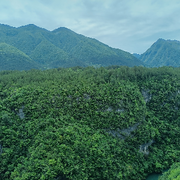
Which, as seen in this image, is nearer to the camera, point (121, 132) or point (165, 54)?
point (121, 132)

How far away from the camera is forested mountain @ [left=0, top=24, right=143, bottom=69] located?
335ft

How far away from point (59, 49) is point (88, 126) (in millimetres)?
91384

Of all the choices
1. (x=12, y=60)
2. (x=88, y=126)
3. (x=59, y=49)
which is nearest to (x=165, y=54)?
(x=59, y=49)

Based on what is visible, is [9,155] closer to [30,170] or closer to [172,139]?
[30,170]

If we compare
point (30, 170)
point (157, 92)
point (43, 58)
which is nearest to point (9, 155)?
point (30, 170)

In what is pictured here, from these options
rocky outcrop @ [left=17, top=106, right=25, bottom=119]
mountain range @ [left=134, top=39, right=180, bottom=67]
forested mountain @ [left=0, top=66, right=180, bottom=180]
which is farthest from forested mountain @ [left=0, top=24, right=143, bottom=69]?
rocky outcrop @ [left=17, top=106, right=25, bottom=119]

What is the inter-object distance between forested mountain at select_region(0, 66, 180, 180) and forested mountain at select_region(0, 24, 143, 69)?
A: 61.1 m

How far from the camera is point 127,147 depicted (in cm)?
2953

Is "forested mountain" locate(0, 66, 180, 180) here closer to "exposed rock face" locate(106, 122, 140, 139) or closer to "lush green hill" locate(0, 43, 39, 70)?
"exposed rock face" locate(106, 122, 140, 139)

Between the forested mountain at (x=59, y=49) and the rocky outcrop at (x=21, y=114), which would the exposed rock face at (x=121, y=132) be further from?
the forested mountain at (x=59, y=49)

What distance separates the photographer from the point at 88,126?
95.8ft

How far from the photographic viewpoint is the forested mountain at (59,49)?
335ft

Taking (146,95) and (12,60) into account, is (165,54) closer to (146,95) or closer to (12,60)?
(12,60)

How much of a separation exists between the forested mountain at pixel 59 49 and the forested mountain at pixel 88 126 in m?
61.1
